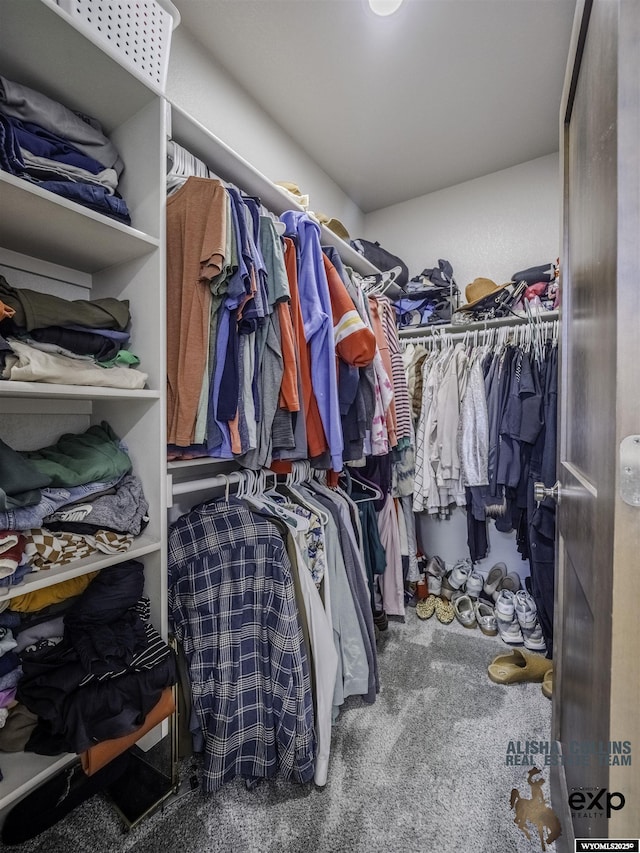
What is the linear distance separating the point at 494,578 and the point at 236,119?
9.14 feet

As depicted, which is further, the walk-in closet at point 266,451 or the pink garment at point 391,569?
the pink garment at point 391,569

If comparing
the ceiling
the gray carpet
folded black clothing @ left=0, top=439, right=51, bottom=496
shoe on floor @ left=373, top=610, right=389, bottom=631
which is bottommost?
the gray carpet

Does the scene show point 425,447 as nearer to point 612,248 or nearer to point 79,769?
point 612,248

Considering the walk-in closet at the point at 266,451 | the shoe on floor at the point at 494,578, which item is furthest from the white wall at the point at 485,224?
the shoe on floor at the point at 494,578

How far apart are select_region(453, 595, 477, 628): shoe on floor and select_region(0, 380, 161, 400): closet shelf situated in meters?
2.04

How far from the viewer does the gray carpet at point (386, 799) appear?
3.38 ft

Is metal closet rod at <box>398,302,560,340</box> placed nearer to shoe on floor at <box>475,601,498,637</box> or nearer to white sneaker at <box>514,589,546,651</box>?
white sneaker at <box>514,589,546,651</box>

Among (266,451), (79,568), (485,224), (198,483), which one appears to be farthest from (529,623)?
(485,224)

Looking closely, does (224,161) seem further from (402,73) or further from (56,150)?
(402,73)

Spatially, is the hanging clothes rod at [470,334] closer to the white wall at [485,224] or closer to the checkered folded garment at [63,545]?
the white wall at [485,224]

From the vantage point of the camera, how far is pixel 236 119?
1.78 metres

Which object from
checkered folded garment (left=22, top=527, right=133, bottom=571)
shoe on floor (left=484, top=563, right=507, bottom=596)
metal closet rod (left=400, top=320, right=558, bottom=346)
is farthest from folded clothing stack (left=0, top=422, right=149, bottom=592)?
shoe on floor (left=484, top=563, right=507, bottom=596)

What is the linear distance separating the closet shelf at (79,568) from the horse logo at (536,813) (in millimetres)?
1271

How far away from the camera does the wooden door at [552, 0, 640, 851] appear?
437mm
